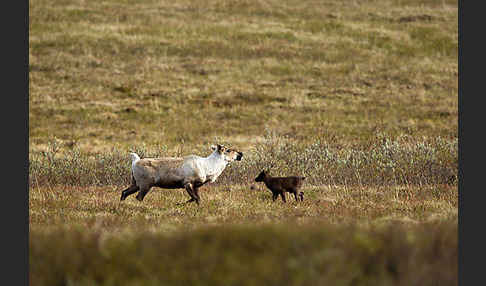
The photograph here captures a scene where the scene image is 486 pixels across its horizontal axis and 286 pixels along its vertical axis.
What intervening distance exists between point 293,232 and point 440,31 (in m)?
49.8

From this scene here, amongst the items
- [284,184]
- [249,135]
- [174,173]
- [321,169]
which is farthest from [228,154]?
[249,135]

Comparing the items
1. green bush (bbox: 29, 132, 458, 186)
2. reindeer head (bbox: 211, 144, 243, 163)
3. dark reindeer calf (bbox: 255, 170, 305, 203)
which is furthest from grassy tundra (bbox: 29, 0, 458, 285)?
reindeer head (bbox: 211, 144, 243, 163)

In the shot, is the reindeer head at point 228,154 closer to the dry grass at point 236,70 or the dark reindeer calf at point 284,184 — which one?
the dark reindeer calf at point 284,184

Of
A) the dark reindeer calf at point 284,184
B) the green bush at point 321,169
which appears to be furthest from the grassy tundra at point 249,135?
the dark reindeer calf at point 284,184

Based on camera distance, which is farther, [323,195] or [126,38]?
[126,38]

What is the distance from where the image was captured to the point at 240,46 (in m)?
49.5

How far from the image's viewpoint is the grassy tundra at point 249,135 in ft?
23.6

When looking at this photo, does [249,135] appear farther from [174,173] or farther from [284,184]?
[174,173]

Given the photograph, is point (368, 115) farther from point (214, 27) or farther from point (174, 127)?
point (214, 27)

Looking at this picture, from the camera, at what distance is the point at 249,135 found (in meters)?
32.4

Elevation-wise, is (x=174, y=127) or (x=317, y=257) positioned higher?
(x=317, y=257)

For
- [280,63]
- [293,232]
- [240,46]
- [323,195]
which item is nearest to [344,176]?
[323,195]

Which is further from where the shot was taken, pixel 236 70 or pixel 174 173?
pixel 236 70

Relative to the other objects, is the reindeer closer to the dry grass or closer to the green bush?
the green bush
